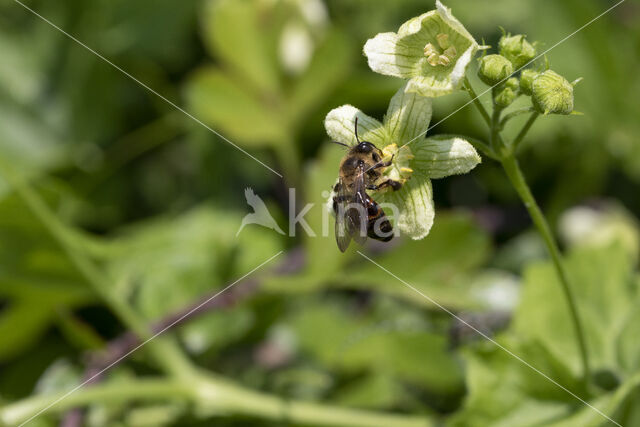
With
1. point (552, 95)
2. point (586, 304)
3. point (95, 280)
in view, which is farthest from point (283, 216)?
point (552, 95)

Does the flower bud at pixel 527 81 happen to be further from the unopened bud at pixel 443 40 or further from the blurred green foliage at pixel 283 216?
the blurred green foliage at pixel 283 216

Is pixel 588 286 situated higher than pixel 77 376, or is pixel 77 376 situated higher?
pixel 588 286

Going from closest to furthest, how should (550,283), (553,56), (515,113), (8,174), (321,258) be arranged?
(515,113) < (550,283) < (8,174) < (321,258) < (553,56)

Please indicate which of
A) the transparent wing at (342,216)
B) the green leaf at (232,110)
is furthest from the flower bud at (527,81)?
the green leaf at (232,110)

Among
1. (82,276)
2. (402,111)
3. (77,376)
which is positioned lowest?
(77,376)

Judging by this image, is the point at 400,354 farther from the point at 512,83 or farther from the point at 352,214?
the point at 512,83

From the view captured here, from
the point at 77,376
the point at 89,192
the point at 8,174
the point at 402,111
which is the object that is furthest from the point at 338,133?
the point at 89,192

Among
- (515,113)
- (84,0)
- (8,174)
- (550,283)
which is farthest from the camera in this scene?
(84,0)

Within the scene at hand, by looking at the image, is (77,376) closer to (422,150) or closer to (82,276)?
(82,276)
